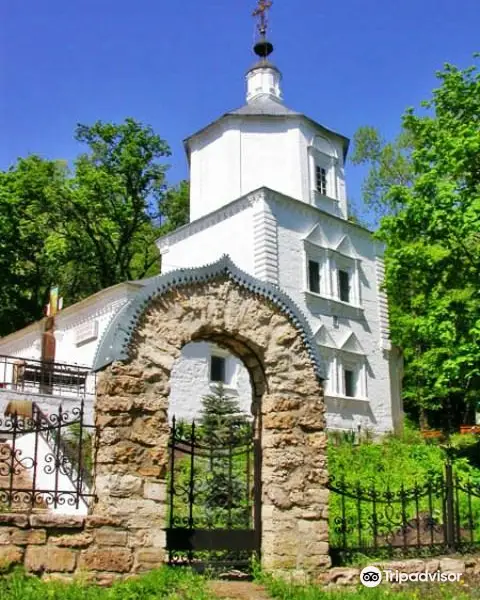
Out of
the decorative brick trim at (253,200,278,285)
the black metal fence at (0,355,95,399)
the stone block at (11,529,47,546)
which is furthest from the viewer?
the decorative brick trim at (253,200,278,285)

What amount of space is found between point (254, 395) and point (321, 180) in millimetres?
19459

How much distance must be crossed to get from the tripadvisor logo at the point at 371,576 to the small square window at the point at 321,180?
1989 cm

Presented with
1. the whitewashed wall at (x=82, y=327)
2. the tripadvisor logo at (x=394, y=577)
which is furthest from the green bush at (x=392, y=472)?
the whitewashed wall at (x=82, y=327)

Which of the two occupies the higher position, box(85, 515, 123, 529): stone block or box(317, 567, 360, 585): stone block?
box(85, 515, 123, 529): stone block

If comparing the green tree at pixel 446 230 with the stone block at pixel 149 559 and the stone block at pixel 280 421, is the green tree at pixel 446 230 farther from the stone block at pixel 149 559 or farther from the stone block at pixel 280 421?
the stone block at pixel 149 559

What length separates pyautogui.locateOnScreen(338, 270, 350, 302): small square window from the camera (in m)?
25.9

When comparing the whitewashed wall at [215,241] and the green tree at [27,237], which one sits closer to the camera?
the whitewashed wall at [215,241]

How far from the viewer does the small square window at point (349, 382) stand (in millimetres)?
24844

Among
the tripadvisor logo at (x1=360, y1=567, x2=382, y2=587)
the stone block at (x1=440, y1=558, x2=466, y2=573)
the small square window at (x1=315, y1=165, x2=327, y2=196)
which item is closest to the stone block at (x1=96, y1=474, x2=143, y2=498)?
the tripadvisor logo at (x1=360, y1=567, x2=382, y2=587)

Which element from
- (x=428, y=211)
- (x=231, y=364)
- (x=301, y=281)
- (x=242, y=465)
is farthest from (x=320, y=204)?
(x=242, y=465)

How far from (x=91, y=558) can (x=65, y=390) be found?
41.2 ft

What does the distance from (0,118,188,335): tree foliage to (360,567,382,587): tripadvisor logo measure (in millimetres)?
24521

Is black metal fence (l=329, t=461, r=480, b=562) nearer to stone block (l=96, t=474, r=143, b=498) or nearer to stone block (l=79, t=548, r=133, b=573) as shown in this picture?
stone block (l=96, t=474, r=143, b=498)

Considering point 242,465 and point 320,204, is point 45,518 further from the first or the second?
point 320,204
